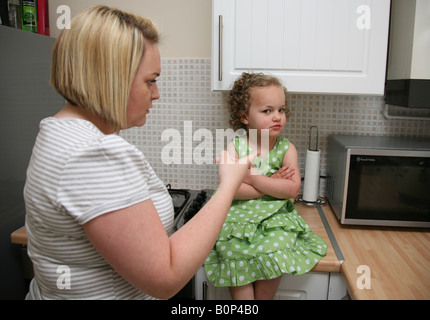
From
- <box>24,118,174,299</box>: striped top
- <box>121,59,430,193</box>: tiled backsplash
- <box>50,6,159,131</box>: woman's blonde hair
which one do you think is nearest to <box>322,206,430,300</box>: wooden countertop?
<box>121,59,430,193</box>: tiled backsplash

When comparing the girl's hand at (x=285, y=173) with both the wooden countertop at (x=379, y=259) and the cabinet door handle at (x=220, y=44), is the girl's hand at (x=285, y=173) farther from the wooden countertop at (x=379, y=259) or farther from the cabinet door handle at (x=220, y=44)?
the cabinet door handle at (x=220, y=44)

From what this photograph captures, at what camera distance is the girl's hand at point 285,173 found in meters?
1.29

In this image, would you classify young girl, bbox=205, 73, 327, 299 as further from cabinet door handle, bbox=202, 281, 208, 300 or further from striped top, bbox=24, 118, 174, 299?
striped top, bbox=24, 118, 174, 299

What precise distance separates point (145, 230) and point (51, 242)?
0.67ft

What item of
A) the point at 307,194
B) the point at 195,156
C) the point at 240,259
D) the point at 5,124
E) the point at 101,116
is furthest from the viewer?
the point at 195,156

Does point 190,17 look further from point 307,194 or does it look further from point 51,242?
point 51,242

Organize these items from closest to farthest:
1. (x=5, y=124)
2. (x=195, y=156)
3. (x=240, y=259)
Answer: (x=240, y=259), (x=5, y=124), (x=195, y=156)

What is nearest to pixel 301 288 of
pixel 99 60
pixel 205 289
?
pixel 205 289

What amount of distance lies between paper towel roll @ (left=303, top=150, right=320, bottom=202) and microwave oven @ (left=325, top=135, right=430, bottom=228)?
0.51 ft

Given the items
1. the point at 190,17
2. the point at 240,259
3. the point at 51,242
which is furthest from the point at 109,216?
the point at 190,17

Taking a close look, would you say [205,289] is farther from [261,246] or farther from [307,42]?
[307,42]

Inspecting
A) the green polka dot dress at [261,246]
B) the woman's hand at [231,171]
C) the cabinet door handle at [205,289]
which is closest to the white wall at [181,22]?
the green polka dot dress at [261,246]

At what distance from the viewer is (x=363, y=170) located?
1.30 meters

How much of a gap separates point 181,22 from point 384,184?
3.66ft
